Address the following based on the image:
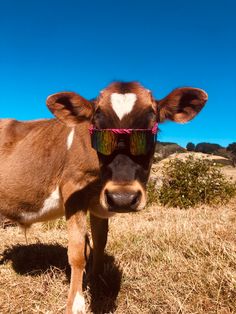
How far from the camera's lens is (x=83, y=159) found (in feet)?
16.1

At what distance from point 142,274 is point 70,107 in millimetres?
2326

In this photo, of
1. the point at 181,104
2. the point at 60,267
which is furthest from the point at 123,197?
the point at 60,267

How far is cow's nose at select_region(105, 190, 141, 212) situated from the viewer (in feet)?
12.1

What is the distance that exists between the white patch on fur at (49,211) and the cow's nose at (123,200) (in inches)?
61.7

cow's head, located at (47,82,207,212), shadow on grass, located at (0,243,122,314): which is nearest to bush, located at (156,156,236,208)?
shadow on grass, located at (0,243,122,314)

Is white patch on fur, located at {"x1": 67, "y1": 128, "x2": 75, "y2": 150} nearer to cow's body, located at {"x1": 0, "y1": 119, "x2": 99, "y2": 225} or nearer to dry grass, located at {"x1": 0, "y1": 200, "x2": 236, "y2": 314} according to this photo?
cow's body, located at {"x1": 0, "y1": 119, "x2": 99, "y2": 225}

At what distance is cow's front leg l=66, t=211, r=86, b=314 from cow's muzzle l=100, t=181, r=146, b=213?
100 cm

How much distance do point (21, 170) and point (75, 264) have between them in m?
1.66

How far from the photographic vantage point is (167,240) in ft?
20.7

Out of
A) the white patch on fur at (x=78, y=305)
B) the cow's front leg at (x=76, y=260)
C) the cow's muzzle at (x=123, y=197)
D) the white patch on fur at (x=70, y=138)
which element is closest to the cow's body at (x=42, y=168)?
the white patch on fur at (x=70, y=138)

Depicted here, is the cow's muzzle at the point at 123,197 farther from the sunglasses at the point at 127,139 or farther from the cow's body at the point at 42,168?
the cow's body at the point at 42,168

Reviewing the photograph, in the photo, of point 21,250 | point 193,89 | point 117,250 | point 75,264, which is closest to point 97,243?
point 117,250

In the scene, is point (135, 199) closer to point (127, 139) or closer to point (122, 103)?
point (127, 139)

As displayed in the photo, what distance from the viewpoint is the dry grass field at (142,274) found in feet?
15.1
